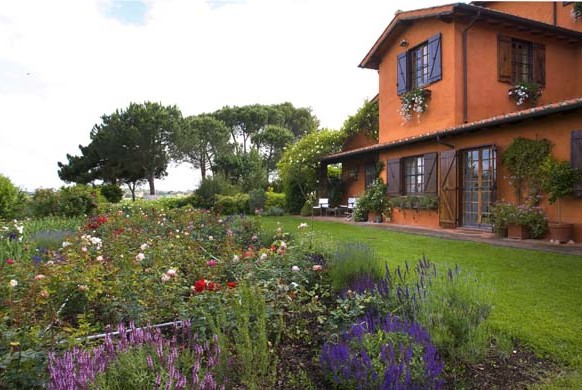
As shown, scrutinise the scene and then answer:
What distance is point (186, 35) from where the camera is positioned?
7781 millimetres

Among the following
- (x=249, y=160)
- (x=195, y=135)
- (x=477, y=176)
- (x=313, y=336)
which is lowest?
(x=313, y=336)

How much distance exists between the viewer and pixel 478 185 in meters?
9.59

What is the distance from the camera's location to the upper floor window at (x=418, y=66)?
11.2 meters

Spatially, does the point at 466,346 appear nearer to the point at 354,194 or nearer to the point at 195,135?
the point at 354,194

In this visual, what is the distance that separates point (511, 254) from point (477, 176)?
3586mm

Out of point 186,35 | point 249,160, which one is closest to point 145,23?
point 186,35

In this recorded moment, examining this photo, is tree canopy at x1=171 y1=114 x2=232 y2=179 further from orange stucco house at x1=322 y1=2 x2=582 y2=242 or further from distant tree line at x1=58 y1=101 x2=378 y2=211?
orange stucco house at x1=322 y1=2 x2=582 y2=242

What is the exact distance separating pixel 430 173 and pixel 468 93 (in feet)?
7.44

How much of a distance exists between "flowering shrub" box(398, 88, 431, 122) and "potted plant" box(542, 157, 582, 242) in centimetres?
476

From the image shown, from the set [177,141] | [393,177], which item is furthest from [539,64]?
[177,141]

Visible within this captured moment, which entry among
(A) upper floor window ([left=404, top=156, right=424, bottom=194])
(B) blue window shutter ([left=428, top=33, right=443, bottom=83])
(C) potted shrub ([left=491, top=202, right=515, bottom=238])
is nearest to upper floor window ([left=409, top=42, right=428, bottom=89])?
(B) blue window shutter ([left=428, top=33, right=443, bottom=83])

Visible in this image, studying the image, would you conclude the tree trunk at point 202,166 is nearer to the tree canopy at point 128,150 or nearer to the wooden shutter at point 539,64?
the tree canopy at point 128,150

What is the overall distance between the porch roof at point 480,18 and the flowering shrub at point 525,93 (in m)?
1.51

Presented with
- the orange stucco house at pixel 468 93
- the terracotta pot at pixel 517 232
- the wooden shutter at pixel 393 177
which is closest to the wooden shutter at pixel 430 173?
the orange stucco house at pixel 468 93
